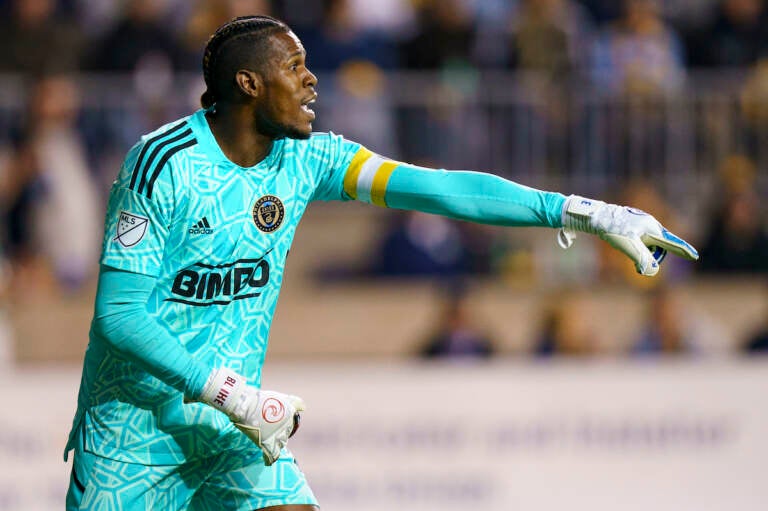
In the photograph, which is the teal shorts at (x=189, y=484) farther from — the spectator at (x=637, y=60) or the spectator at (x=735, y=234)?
the spectator at (x=637, y=60)

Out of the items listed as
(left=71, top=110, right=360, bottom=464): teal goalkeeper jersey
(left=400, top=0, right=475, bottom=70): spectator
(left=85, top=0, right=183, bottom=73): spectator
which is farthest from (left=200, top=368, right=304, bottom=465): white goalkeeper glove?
(left=400, top=0, right=475, bottom=70): spectator

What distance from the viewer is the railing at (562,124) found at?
11.3 metres

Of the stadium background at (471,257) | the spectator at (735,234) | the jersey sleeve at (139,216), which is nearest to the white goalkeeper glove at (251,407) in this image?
the jersey sleeve at (139,216)

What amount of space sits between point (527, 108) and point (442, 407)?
11.4 feet

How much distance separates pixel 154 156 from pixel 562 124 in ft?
25.3

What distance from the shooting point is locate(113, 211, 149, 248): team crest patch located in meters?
4.13

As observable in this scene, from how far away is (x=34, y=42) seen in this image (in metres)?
11.2

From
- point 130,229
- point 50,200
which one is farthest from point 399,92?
point 130,229

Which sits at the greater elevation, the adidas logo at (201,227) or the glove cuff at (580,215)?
the glove cuff at (580,215)

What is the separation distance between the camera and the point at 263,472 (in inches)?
178

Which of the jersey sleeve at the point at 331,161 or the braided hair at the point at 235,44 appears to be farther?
the jersey sleeve at the point at 331,161

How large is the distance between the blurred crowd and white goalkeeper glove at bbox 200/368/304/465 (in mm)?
6537

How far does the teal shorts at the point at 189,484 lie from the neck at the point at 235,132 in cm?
96

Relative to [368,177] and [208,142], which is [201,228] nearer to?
[208,142]
